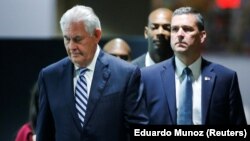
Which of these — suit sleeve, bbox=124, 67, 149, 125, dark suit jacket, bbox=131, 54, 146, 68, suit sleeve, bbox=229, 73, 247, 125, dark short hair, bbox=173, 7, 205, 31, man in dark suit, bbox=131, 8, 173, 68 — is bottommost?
suit sleeve, bbox=229, 73, 247, 125

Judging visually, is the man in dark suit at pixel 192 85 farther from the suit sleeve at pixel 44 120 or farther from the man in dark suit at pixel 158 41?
the suit sleeve at pixel 44 120

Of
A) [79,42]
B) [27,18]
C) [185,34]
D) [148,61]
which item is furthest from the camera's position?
[27,18]

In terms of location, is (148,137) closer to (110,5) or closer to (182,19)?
(182,19)

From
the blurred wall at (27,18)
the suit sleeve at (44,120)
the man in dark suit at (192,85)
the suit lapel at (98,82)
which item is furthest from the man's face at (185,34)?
the blurred wall at (27,18)

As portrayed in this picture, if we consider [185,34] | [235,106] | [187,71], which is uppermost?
[185,34]

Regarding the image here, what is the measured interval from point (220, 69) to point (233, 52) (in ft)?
1.86

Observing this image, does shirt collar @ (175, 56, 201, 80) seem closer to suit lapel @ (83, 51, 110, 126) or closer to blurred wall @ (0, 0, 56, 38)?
suit lapel @ (83, 51, 110, 126)

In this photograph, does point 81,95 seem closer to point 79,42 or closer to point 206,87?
point 79,42

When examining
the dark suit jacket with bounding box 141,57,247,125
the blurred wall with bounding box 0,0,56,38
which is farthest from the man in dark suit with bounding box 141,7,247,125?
the blurred wall with bounding box 0,0,56,38

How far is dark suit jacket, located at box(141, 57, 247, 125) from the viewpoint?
4.50 ft

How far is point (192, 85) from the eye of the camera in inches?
54.6

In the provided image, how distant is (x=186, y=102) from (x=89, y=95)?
285mm

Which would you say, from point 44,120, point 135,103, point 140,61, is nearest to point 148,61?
point 140,61

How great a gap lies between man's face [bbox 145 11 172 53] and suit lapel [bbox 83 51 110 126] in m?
0.25
